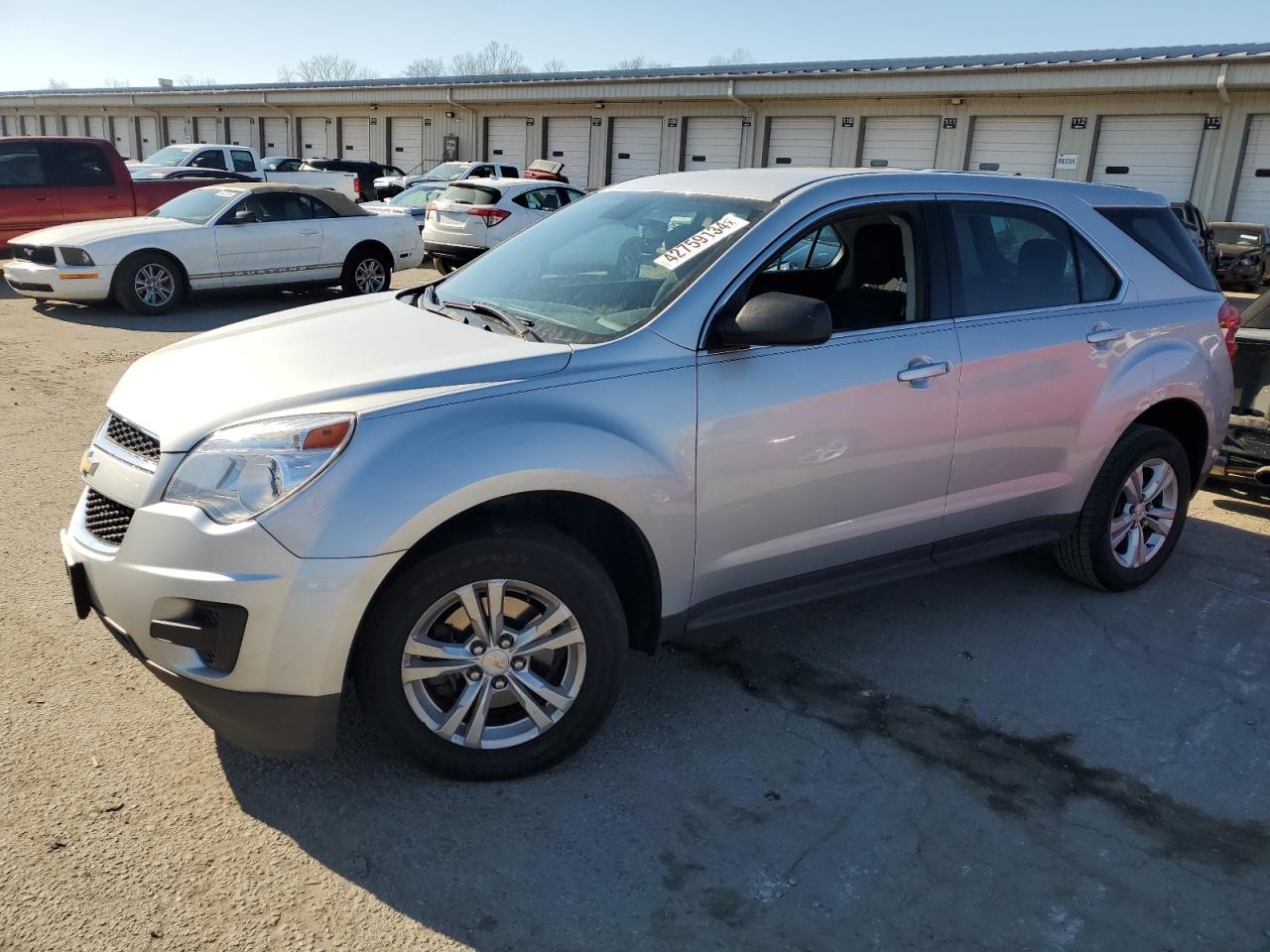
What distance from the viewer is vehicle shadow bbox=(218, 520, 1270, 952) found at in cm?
267

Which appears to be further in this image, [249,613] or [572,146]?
[572,146]

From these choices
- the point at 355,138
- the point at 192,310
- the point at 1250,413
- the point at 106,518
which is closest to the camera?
the point at 106,518

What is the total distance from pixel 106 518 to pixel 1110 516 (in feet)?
13.3

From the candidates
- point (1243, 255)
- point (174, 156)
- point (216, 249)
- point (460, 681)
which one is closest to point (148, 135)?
point (174, 156)

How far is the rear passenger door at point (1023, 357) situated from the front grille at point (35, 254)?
10.6 meters

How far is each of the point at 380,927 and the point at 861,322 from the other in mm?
2559

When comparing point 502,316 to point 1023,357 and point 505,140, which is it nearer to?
point 1023,357

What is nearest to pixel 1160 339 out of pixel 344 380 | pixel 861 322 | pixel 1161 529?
pixel 1161 529

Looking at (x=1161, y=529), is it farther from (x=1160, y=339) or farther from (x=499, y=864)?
(x=499, y=864)

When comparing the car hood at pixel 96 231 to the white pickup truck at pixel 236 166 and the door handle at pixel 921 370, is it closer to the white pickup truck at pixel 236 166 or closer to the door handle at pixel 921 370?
the white pickup truck at pixel 236 166

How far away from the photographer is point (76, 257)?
11.2 m

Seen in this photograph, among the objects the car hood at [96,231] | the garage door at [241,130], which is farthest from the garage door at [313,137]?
the car hood at [96,231]

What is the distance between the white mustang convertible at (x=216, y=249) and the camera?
1120cm

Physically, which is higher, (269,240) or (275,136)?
(275,136)
